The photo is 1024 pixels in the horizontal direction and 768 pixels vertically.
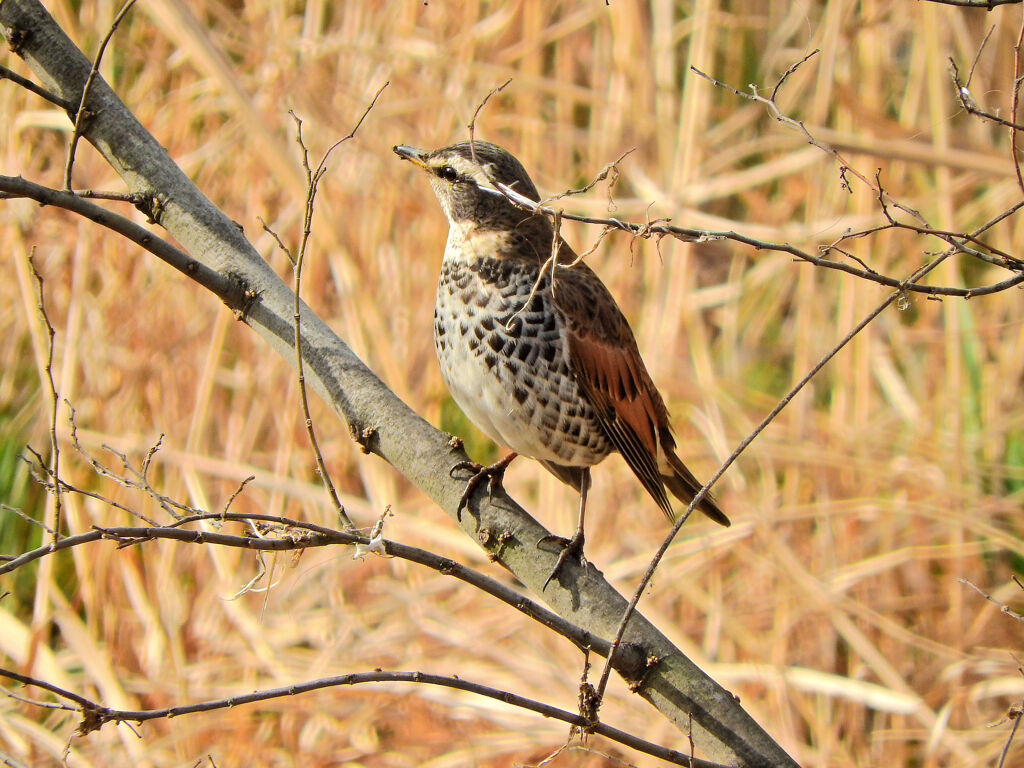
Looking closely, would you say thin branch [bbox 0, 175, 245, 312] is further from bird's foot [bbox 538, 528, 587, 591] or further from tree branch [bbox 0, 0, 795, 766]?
bird's foot [bbox 538, 528, 587, 591]

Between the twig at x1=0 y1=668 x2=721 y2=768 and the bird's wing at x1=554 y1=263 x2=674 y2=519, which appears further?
the bird's wing at x1=554 y1=263 x2=674 y2=519

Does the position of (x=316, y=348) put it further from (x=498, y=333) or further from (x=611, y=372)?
(x=611, y=372)

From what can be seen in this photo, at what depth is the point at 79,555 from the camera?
15.0ft

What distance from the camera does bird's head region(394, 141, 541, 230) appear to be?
9.76ft

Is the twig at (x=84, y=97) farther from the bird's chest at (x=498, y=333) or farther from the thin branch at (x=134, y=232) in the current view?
the bird's chest at (x=498, y=333)

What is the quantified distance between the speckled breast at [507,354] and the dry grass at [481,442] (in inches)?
62.1

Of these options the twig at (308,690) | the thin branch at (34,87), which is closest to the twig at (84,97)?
the thin branch at (34,87)

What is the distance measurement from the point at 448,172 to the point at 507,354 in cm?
62

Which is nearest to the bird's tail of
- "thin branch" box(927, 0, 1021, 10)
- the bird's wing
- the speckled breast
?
the bird's wing

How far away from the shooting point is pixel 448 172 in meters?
3.07

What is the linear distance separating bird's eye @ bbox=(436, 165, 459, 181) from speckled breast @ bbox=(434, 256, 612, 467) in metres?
0.26

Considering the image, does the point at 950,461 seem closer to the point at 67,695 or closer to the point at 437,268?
the point at 437,268

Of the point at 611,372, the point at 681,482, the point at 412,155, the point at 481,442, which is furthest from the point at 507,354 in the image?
the point at 481,442

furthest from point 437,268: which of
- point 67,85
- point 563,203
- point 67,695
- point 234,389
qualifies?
point 67,695
